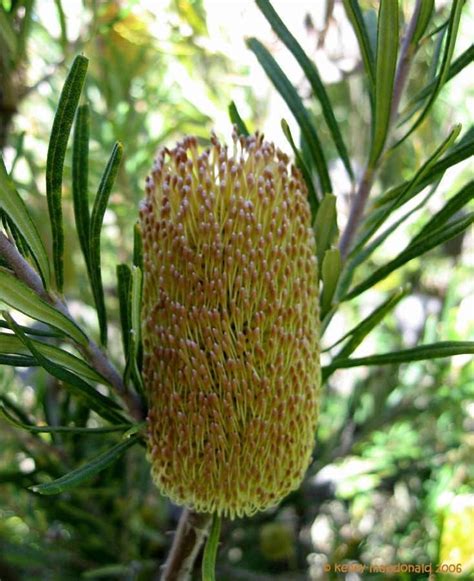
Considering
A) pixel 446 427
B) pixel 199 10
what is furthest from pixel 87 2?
pixel 446 427

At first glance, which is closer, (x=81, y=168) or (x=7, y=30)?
(x=81, y=168)

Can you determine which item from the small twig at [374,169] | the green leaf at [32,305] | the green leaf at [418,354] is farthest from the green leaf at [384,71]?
the green leaf at [32,305]

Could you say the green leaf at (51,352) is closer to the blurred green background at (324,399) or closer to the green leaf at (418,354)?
the green leaf at (418,354)

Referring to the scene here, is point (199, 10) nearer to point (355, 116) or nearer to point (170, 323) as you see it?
point (355, 116)

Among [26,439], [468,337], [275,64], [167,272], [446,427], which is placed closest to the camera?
[167,272]

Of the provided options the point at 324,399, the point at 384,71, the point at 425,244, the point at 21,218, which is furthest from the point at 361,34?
the point at 324,399

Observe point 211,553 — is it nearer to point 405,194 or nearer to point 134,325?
point 134,325
